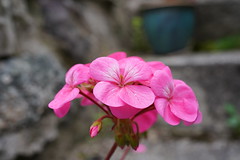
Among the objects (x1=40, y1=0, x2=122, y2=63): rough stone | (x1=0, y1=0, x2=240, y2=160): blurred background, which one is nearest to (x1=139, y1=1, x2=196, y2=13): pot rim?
(x1=0, y1=0, x2=240, y2=160): blurred background

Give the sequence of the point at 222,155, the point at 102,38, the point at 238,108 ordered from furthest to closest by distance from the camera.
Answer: the point at 102,38 → the point at 238,108 → the point at 222,155

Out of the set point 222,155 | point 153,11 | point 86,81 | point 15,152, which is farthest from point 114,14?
point 86,81

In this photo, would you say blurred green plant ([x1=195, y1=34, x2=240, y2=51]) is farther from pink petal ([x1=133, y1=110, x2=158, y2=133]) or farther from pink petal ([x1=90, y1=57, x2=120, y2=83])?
pink petal ([x1=90, y1=57, x2=120, y2=83])

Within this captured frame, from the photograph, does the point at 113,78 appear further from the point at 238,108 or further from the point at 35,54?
the point at 238,108

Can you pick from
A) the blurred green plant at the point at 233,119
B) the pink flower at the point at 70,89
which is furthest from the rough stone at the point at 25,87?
the blurred green plant at the point at 233,119

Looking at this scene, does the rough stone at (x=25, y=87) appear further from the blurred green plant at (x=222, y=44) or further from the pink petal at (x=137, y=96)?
the blurred green plant at (x=222, y=44)

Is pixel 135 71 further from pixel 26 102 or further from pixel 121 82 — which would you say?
pixel 26 102

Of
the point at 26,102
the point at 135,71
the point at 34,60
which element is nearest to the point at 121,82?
the point at 135,71
